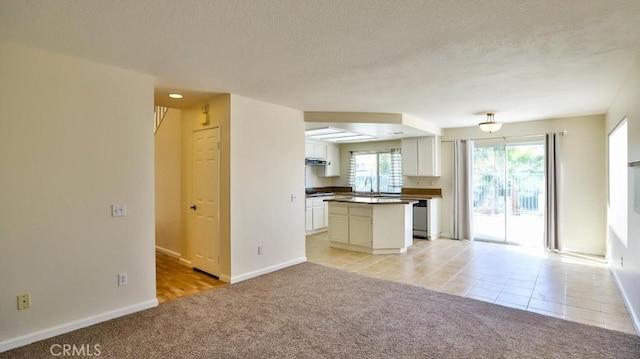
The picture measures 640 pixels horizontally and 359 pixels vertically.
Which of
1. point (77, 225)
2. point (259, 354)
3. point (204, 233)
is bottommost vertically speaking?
point (259, 354)

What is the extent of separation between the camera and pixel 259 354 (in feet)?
8.27

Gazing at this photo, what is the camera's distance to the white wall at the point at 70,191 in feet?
8.66

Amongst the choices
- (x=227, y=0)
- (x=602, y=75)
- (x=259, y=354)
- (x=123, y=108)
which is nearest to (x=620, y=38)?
(x=602, y=75)

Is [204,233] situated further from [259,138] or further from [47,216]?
[47,216]

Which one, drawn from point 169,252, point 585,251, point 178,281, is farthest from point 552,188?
point 169,252

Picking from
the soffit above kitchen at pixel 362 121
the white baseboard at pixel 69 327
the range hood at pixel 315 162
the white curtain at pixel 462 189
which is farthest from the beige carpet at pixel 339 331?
the range hood at pixel 315 162

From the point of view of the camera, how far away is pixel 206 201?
4.65m

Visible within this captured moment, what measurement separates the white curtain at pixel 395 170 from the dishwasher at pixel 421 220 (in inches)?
43.6

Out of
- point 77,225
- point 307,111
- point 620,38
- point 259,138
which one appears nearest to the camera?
point 620,38

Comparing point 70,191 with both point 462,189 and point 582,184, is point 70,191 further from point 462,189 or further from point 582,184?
point 582,184

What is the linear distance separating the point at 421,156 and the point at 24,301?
22.5 feet

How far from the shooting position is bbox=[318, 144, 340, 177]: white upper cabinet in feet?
29.1

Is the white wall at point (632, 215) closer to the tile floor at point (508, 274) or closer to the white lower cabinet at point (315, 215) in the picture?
the tile floor at point (508, 274)

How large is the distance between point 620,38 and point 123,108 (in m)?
4.39
